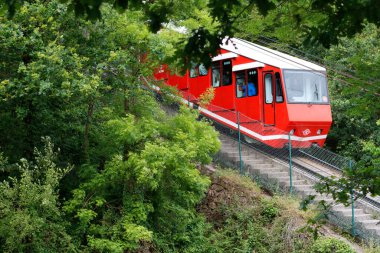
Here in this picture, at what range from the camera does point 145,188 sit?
60.5ft

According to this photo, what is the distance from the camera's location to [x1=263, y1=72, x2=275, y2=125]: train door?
24484mm

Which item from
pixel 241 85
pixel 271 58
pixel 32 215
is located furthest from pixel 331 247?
pixel 241 85

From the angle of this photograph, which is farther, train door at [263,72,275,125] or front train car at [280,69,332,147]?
train door at [263,72,275,125]

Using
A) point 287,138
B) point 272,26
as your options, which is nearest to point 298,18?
point 272,26

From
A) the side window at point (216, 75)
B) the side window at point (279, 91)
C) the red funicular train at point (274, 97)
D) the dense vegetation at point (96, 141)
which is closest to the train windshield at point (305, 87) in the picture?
the red funicular train at point (274, 97)

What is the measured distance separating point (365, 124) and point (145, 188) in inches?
555

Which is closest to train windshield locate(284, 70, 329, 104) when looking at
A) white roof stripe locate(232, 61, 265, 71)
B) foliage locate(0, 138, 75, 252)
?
white roof stripe locate(232, 61, 265, 71)

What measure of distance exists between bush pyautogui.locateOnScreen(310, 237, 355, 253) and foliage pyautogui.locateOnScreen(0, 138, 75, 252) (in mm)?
6487

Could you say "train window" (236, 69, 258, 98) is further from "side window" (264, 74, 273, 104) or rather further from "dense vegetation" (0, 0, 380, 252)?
"dense vegetation" (0, 0, 380, 252)

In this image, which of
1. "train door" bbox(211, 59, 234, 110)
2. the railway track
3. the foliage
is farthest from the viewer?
"train door" bbox(211, 59, 234, 110)

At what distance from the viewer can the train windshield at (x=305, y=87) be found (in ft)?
79.6

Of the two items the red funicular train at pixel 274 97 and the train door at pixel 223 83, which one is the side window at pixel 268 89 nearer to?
the red funicular train at pixel 274 97

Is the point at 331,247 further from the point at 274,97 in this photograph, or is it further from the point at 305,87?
the point at 305,87

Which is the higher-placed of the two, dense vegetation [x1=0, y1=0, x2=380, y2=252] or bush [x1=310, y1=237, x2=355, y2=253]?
dense vegetation [x1=0, y1=0, x2=380, y2=252]
